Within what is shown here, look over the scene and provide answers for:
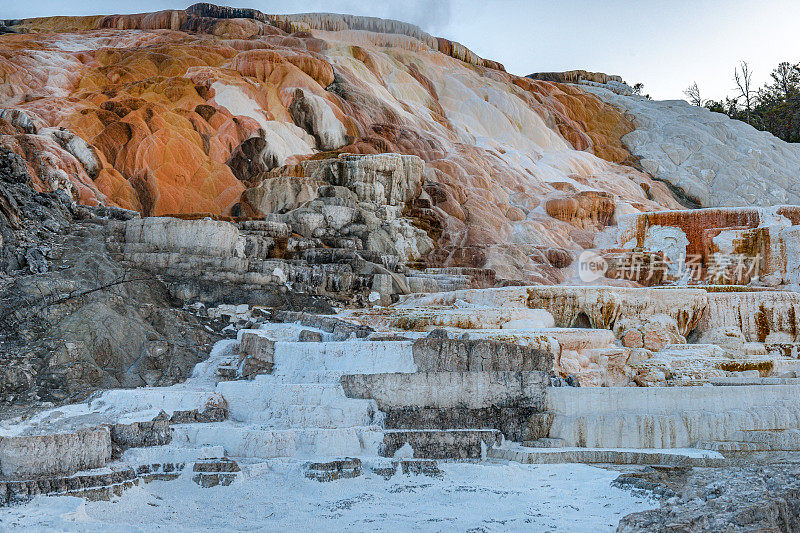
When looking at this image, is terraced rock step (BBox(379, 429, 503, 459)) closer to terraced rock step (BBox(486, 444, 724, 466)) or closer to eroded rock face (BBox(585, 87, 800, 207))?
terraced rock step (BBox(486, 444, 724, 466))

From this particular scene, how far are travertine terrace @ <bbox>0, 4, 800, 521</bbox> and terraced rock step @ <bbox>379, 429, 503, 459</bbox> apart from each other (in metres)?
0.04

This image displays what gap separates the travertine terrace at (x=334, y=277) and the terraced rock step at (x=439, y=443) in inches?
1.5

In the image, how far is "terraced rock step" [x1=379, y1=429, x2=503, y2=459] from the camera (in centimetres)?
852

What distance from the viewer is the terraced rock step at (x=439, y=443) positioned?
8523 millimetres

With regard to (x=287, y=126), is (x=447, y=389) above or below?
below

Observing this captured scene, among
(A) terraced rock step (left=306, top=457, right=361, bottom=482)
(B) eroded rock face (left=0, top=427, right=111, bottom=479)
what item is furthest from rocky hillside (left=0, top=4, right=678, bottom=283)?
(B) eroded rock face (left=0, top=427, right=111, bottom=479)

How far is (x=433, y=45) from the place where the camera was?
36.0 m

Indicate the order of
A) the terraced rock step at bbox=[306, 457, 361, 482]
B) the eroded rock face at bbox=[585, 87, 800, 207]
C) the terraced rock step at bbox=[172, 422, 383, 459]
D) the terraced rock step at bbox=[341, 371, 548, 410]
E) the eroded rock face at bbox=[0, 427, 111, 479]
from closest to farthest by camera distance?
the eroded rock face at bbox=[0, 427, 111, 479] → the terraced rock step at bbox=[306, 457, 361, 482] → the terraced rock step at bbox=[172, 422, 383, 459] → the terraced rock step at bbox=[341, 371, 548, 410] → the eroded rock face at bbox=[585, 87, 800, 207]

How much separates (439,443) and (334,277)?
6856mm

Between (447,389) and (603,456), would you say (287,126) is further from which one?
(603,456)

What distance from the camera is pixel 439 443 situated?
8.58m

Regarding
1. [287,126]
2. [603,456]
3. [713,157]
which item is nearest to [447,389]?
[603,456]

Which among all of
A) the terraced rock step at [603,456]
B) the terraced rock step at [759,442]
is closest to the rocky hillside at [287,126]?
the terraced rock step at [759,442]

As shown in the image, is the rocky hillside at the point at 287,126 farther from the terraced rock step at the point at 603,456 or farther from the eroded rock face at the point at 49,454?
the eroded rock face at the point at 49,454
